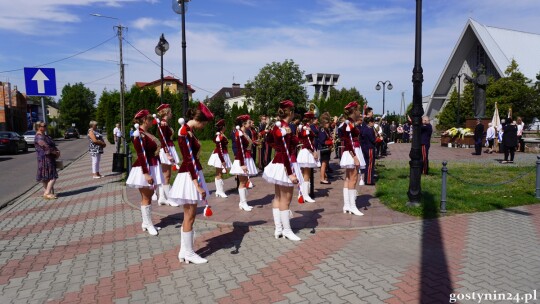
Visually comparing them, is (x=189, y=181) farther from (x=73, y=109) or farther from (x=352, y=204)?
(x=73, y=109)

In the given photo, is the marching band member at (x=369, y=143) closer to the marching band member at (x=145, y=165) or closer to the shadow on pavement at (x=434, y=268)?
the shadow on pavement at (x=434, y=268)

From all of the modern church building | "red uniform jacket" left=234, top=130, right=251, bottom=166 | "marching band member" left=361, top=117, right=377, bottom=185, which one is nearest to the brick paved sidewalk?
"red uniform jacket" left=234, top=130, right=251, bottom=166

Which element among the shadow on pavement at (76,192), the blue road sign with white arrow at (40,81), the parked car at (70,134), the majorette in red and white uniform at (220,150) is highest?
the blue road sign with white arrow at (40,81)

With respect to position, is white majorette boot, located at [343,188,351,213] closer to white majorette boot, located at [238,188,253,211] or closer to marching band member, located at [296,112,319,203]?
marching band member, located at [296,112,319,203]

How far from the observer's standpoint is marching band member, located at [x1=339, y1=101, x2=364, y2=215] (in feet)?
25.2

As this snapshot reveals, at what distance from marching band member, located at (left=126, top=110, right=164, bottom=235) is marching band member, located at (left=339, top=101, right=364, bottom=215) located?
353cm

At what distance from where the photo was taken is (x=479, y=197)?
9.23 metres

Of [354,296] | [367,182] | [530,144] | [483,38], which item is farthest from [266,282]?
[483,38]

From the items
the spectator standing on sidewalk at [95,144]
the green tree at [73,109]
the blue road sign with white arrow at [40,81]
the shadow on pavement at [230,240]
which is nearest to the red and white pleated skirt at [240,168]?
the shadow on pavement at [230,240]

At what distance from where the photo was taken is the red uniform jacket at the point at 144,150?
6.45m

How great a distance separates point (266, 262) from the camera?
545 cm

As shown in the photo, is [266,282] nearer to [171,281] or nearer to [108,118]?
[171,281]

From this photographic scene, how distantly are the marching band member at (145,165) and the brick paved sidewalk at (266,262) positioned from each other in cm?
52

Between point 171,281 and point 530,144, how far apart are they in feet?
80.4
